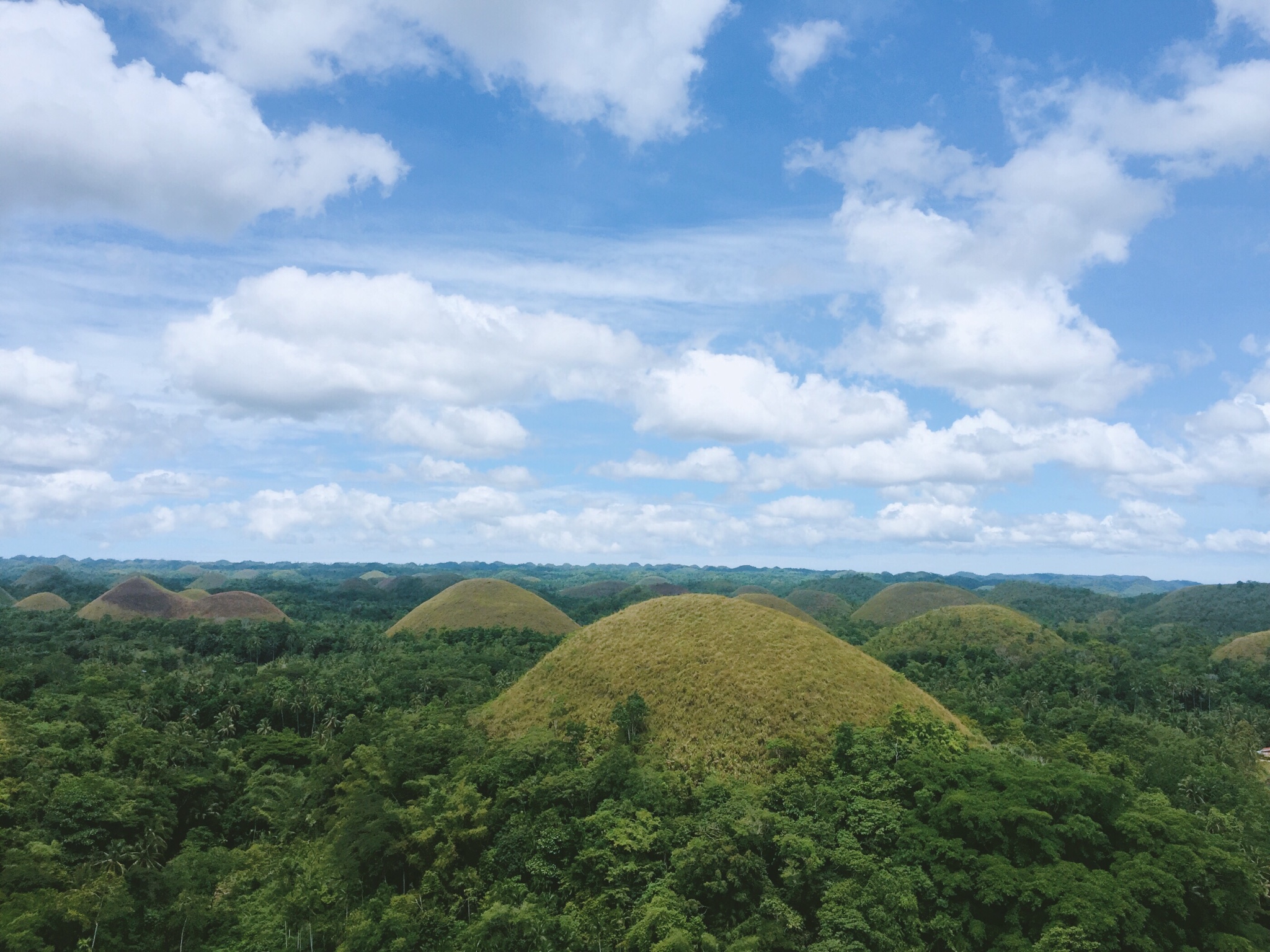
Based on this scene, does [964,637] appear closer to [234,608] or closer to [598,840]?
[598,840]

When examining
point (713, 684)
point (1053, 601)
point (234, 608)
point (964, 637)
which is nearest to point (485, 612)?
point (234, 608)

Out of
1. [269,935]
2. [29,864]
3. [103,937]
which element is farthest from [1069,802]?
[29,864]

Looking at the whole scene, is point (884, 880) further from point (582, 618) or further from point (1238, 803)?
point (582, 618)

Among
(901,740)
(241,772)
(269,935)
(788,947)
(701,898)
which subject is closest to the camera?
(788,947)

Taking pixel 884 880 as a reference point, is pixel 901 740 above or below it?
above

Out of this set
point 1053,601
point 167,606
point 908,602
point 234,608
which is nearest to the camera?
point 234,608

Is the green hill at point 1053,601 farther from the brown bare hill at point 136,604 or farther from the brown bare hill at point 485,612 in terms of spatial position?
the brown bare hill at point 136,604
